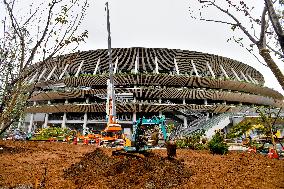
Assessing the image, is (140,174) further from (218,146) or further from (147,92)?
(147,92)

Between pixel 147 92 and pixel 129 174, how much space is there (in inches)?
1321

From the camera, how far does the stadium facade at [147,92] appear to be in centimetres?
4431

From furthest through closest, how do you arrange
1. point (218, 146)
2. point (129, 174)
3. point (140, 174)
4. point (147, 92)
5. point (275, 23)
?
point (147, 92) < point (218, 146) < point (129, 174) < point (140, 174) < point (275, 23)

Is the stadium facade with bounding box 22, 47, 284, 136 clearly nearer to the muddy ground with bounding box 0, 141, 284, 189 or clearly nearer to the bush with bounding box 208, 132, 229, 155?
the bush with bounding box 208, 132, 229, 155

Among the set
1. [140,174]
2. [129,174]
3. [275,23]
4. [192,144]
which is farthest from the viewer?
[192,144]

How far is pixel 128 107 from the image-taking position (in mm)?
43656

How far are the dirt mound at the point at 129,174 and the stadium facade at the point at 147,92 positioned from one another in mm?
28331

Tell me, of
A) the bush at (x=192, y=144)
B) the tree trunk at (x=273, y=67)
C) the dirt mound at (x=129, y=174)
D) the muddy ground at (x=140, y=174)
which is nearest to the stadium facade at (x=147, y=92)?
the bush at (x=192, y=144)

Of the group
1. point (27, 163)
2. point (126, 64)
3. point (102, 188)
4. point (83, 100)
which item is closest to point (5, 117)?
point (102, 188)

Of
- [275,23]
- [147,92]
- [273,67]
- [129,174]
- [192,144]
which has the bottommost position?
[129,174]

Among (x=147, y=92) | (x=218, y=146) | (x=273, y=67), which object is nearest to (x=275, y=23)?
(x=273, y=67)

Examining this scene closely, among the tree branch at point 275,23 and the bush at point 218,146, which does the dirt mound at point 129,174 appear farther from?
the bush at point 218,146

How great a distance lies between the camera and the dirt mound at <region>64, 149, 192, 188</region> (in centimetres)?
1010

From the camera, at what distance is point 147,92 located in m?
44.5
